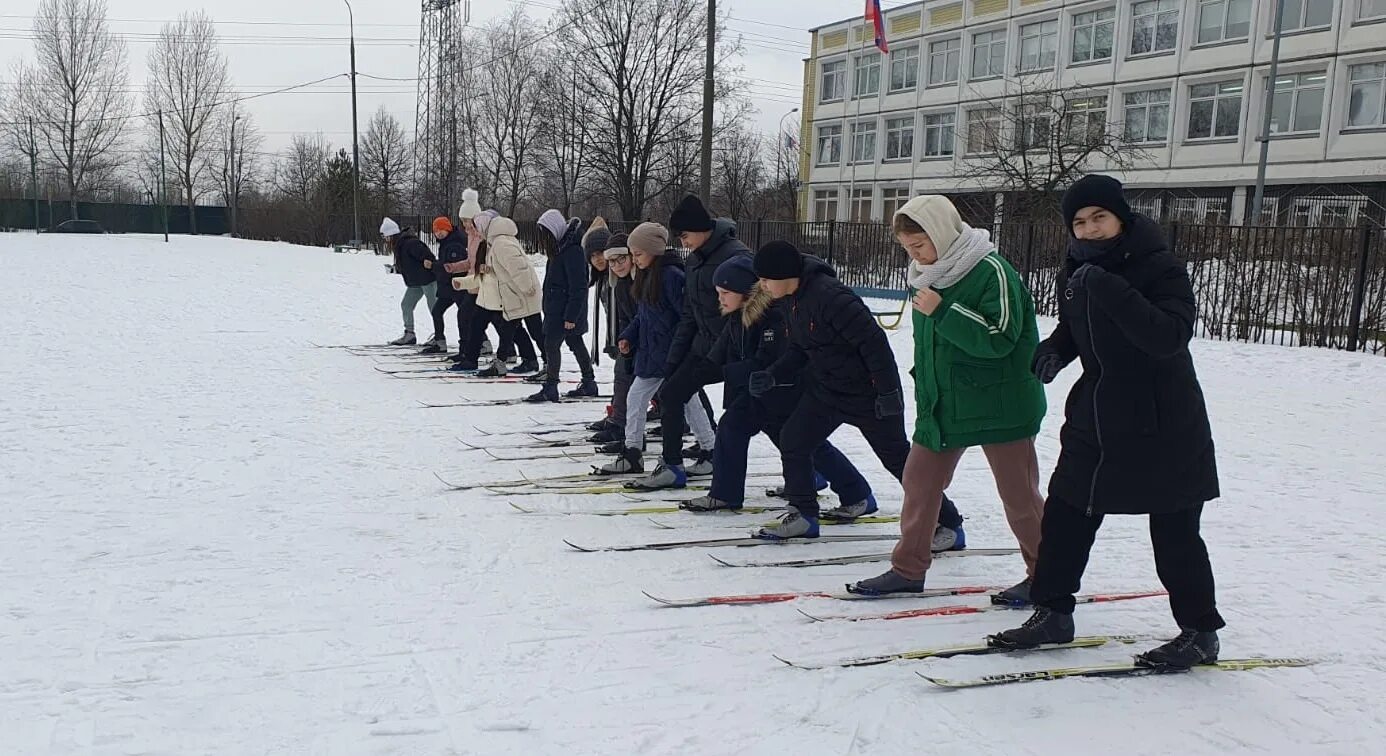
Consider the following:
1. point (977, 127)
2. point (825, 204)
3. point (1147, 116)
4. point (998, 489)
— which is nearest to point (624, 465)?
point (998, 489)

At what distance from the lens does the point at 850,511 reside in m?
5.84

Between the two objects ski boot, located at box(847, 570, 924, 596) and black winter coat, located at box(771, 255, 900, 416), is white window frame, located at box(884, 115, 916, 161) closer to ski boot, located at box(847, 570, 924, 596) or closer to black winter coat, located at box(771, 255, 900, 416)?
black winter coat, located at box(771, 255, 900, 416)

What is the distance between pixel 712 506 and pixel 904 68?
154 feet

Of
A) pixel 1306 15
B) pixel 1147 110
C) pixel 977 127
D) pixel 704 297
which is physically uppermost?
pixel 1306 15

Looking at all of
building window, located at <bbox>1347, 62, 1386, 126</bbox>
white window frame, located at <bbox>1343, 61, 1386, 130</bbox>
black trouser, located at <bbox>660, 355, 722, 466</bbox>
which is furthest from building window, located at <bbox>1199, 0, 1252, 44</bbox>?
black trouser, located at <bbox>660, 355, 722, 466</bbox>

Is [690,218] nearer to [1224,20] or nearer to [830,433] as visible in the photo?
[830,433]

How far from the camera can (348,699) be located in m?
3.42

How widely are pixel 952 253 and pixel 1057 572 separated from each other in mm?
1288

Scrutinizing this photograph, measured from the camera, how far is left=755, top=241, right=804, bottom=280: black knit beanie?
488cm

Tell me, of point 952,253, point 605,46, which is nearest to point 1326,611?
point 952,253

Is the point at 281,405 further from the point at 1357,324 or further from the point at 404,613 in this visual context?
the point at 1357,324

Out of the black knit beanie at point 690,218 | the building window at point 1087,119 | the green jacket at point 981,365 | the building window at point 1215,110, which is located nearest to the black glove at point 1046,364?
the green jacket at point 981,365

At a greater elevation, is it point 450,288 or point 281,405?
point 450,288

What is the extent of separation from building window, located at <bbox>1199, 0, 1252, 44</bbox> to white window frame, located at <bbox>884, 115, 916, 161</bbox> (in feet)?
46.8
